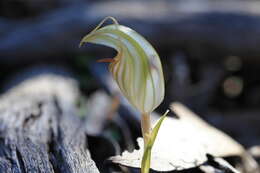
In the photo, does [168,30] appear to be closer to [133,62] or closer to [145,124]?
[145,124]

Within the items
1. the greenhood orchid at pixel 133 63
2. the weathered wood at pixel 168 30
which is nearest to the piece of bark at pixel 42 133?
the greenhood orchid at pixel 133 63

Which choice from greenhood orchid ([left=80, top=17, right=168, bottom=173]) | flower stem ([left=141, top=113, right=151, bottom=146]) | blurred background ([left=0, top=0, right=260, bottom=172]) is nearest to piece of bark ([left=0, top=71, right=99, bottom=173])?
flower stem ([left=141, top=113, right=151, bottom=146])

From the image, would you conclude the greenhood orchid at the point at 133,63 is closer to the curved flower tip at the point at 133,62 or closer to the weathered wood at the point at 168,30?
the curved flower tip at the point at 133,62

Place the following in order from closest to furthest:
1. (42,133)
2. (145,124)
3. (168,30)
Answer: (145,124) < (42,133) < (168,30)

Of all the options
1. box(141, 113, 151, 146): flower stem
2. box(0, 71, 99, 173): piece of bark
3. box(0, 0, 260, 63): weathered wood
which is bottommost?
box(0, 71, 99, 173): piece of bark

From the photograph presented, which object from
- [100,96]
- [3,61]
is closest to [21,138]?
[100,96]

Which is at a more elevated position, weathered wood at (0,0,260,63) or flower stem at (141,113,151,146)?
weathered wood at (0,0,260,63)

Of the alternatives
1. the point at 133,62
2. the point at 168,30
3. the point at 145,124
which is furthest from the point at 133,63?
the point at 168,30

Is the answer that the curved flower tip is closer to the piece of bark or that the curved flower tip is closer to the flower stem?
the flower stem
